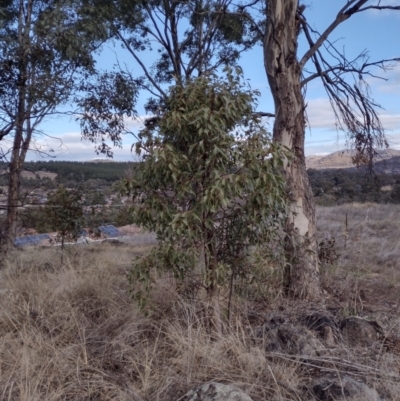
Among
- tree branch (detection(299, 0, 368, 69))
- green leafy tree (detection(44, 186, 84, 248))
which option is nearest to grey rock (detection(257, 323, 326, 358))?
tree branch (detection(299, 0, 368, 69))

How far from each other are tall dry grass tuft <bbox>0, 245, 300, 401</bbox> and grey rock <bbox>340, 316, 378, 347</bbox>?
30.4 inches

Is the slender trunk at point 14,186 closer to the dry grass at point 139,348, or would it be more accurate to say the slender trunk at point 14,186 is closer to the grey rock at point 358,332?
the dry grass at point 139,348

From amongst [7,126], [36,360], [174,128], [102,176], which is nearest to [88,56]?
[7,126]

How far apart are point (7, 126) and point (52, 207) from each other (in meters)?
1.61

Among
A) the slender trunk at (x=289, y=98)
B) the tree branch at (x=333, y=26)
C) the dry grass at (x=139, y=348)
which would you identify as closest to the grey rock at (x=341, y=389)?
the dry grass at (x=139, y=348)

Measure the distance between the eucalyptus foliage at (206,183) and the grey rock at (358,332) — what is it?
100 cm

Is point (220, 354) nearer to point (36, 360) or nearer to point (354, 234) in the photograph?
point (36, 360)

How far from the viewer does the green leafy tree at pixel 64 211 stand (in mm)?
9734

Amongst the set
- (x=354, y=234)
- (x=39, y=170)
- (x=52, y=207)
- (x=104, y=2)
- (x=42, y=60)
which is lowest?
(x=354, y=234)

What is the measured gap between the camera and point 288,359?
13.2ft

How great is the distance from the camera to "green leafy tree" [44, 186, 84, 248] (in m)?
9.73

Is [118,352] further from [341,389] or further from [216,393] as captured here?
[341,389]

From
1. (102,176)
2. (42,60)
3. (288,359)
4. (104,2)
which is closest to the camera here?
(288,359)

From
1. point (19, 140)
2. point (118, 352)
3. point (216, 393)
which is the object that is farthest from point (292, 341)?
point (19, 140)
